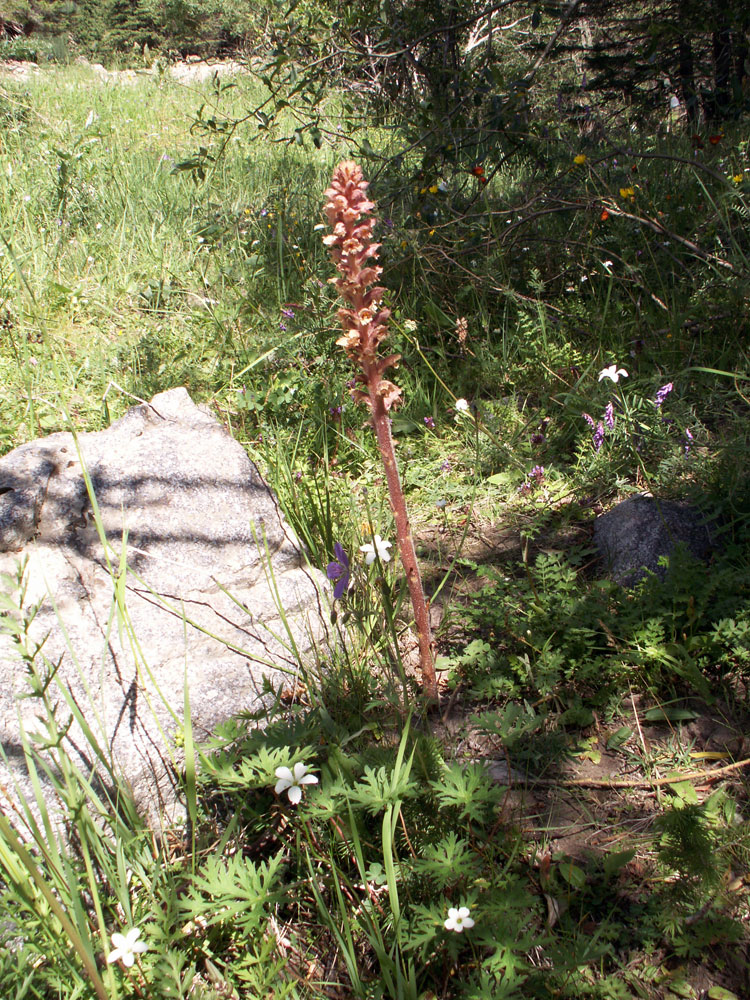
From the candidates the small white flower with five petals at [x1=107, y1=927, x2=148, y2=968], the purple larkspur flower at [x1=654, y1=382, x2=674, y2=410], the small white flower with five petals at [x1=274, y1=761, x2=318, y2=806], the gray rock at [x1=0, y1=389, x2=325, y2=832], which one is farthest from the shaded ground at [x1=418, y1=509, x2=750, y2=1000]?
the purple larkspur flower at [x1=654, y1=382, x2=674, y2=410]

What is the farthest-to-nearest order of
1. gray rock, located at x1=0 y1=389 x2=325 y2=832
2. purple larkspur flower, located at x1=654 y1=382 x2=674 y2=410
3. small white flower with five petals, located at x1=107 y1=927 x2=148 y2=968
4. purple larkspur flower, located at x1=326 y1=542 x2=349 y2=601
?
purple larkspur flower, located at x1=654 y1=382 x2=674 y2=410, purple larkspur flower, located at x1=326 y1=542 x2=349 y2=601, gray rock, located at x1=0 y1=389 x2=325 y2=832, small white flower with five petals, located at x1=107 y1=927 x2=148 y2=968

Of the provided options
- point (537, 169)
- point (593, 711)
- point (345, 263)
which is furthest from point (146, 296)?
point (593, 711)

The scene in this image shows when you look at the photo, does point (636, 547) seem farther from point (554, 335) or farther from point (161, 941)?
point (161, 941)

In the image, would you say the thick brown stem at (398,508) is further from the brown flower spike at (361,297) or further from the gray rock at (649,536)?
the gray rock at (649,536)

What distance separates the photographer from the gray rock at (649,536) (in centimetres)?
225

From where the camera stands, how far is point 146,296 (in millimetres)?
4086

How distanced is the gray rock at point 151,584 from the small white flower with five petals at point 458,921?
73 cm

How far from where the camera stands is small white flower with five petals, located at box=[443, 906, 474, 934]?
126 centimetres

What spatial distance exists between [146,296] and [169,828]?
10.8 ft

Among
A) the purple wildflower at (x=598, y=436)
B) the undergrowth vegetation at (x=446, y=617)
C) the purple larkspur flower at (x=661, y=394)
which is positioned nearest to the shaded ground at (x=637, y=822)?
the undergrowth vegetation at (x=446, y=617)

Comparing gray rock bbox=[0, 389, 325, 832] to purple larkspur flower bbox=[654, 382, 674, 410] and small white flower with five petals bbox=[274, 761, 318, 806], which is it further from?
purple larkspur flower bbox=[654, 382, 674, 410]

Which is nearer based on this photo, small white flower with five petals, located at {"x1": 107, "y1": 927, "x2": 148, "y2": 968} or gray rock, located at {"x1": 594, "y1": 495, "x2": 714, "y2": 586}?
small white flower with five petals, located at {"x1": 107, "y1": 927, "x2": 148, "y2": 968}

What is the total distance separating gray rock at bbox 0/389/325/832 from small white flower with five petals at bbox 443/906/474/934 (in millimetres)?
726

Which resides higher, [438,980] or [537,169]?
[537,169]
